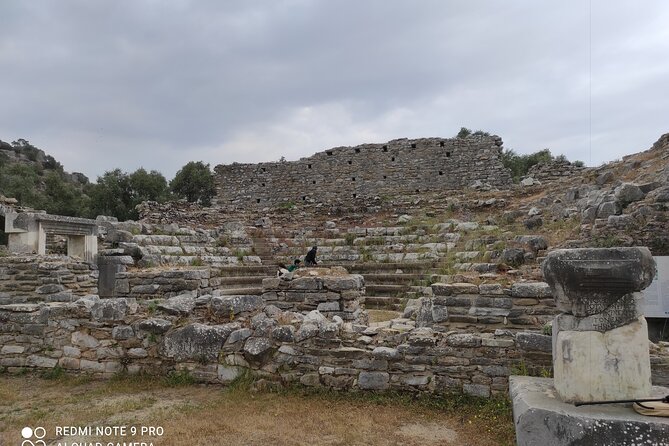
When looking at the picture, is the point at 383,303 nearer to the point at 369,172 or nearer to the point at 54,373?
the point at 54,373

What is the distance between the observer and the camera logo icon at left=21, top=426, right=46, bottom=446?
3.08 metres

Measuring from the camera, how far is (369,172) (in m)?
19.0

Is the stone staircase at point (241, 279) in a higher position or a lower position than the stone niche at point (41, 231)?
lower

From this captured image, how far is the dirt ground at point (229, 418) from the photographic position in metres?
3.08

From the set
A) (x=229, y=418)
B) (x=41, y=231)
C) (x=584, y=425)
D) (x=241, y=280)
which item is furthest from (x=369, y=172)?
(x=584, y=425)

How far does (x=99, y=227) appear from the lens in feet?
33.0

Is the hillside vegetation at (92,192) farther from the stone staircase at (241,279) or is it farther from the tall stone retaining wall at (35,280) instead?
the tall stone retaining wall at (35,280)

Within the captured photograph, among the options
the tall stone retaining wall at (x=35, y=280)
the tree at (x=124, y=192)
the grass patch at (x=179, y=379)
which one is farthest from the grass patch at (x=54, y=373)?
the tree at (x=124, y=192)

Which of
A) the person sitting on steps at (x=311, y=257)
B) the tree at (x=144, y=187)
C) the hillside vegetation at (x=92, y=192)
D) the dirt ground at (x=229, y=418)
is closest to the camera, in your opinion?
the dirt ground at (x=229, y=418)

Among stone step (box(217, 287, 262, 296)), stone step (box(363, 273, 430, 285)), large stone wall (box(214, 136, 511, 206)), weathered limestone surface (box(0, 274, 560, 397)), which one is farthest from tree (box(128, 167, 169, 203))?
weathered limestone surface (box(0, 274, 560, 397))

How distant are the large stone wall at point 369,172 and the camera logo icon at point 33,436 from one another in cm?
1381

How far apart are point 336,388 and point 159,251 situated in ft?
24.6

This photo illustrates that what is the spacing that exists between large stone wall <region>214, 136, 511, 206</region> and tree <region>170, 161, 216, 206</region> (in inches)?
529

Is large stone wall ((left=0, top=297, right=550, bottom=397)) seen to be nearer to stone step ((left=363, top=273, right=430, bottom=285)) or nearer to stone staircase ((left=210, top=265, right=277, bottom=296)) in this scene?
stone staircase ((left=210, top=265, right=277, bottom=296))
